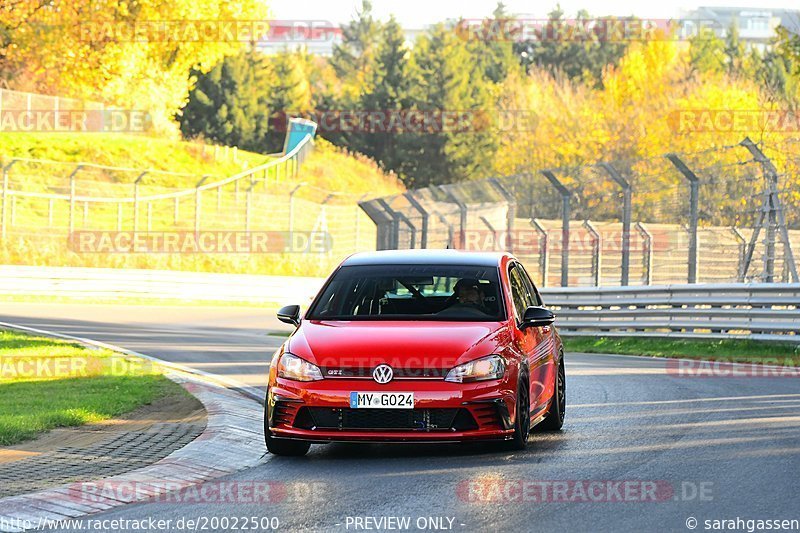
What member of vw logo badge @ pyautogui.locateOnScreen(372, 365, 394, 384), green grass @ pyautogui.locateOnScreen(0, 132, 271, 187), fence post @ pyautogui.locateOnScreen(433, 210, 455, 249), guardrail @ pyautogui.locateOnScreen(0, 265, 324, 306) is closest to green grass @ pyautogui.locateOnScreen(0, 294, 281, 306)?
guardrail @ pyautogui.locateOnScreen(0, 265, 324, 306)

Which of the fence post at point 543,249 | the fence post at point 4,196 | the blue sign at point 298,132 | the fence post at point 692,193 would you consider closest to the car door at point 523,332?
the fence post at point 692,193

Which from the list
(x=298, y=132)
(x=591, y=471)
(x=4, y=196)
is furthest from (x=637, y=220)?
(x=298, y=132)

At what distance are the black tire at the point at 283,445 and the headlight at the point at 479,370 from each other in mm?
1166

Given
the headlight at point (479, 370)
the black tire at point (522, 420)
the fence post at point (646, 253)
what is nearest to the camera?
the headlight at point (479, 370)

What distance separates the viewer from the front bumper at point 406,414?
9.02 metres

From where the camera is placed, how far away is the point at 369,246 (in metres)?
48.5

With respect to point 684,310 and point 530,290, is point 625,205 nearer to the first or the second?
point 684,310

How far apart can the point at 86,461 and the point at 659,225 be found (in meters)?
14.8

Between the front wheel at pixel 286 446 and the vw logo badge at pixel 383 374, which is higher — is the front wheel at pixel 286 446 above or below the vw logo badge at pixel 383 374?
below

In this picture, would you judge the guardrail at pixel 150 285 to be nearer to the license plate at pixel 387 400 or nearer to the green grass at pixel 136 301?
the green grass at pixel 136 301

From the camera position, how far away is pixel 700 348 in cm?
2023

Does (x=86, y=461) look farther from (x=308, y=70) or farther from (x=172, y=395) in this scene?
(x=308, y=70)

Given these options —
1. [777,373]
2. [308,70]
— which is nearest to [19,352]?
[777,373]

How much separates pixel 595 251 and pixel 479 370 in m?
14.7
